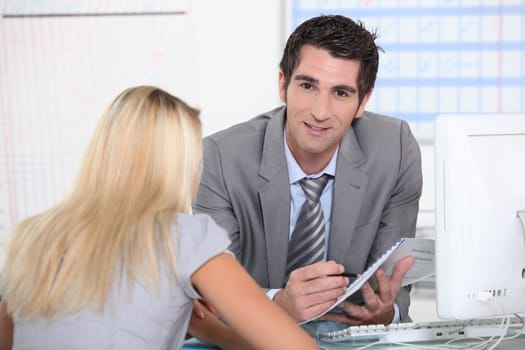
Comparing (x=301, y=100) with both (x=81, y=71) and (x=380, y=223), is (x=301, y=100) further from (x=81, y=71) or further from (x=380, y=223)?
(x=81, y=71)

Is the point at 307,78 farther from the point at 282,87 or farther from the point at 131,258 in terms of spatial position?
the point at 131,258

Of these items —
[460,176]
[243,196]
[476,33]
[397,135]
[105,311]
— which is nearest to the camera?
[105,311]

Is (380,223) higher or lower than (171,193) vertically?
lower

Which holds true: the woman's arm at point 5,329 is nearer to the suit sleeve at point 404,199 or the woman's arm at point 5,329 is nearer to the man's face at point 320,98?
the man's face at point 320,98

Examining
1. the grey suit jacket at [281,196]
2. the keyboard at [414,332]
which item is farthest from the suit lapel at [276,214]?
the keyboard at [414,332]

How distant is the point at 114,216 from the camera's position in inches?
45.5

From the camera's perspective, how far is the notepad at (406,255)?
1408 mm

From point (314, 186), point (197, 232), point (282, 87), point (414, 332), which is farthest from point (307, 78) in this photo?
point (197, 232)

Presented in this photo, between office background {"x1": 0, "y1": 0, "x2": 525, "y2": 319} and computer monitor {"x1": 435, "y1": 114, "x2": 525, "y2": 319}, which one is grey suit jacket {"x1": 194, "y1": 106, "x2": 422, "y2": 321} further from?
office background {"x1": 0, "y1": 0, "x2": 525, "y2": 319}

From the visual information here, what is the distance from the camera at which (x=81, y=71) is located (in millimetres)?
3039

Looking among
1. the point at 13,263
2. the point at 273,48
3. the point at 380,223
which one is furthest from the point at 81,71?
the point at 13,263

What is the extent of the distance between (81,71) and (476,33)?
5.44ft

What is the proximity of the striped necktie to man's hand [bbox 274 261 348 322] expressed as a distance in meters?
0.42

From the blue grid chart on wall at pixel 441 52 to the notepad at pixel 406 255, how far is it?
1.45 m
